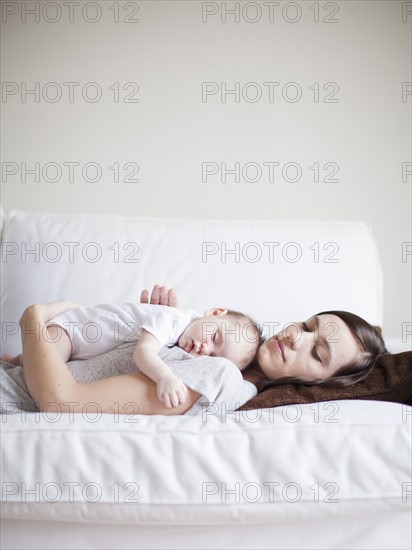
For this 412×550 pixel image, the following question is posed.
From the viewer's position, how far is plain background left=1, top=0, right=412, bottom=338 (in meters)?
2.48

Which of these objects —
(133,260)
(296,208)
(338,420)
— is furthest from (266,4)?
(338,420)

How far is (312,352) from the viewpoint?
1507 millimetres

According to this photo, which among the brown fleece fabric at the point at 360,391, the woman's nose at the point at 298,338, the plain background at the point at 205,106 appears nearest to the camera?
the brown fleece fabric at the point at 360,391

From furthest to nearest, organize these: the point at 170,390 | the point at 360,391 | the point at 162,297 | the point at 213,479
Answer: the point at 162,297 < the point at 360,391 < the point at 170,390 < the point at 213,479

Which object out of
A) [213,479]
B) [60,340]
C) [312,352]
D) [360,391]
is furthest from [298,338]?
[60,340]

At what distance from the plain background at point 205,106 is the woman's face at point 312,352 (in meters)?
1.05

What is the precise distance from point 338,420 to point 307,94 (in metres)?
1.68

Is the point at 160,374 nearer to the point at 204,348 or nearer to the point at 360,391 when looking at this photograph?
the point at 204,348

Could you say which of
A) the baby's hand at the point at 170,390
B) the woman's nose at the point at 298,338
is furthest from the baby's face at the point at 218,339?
the baby's hand at the point at 170,390

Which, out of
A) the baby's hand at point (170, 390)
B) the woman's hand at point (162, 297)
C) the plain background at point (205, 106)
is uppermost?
the plain background at point (205, 106)

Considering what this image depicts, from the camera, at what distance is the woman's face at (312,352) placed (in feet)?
4.90

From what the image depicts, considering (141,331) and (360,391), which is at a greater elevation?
(141,331)

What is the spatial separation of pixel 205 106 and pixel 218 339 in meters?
1.30

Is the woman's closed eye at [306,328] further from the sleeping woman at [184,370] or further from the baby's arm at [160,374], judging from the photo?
the baby's arm at [160,374]
